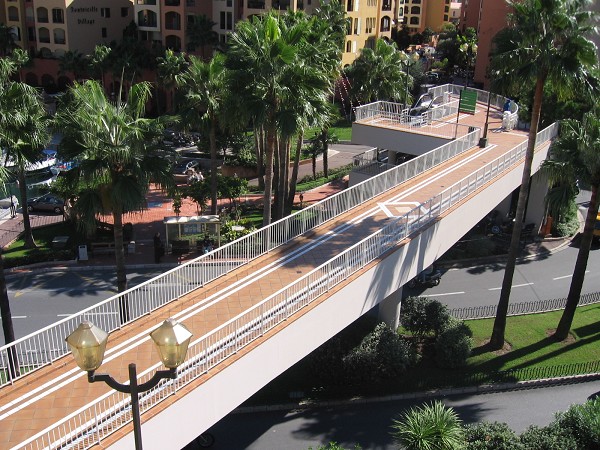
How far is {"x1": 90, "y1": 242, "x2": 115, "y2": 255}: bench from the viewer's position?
99.2 feet

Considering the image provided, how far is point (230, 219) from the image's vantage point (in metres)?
33.1

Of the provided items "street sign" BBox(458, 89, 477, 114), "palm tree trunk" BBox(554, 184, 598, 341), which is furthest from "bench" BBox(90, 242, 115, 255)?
"palm tree trunk" BBox(554, 184, 598, 341)

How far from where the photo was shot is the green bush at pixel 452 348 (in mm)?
22547

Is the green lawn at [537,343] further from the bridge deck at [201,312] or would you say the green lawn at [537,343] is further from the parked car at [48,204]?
the parked car at [48,204]

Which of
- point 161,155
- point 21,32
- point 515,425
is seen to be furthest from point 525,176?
point 21,32

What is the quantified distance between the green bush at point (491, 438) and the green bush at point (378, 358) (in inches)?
166

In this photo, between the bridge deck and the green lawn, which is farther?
the green lawn

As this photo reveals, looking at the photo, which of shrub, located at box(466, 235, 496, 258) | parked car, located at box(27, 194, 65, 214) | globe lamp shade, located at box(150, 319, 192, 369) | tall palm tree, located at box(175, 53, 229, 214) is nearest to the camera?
globe lamp shade, located at box(150, 319, 192, 369)

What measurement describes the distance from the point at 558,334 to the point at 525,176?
6561mm

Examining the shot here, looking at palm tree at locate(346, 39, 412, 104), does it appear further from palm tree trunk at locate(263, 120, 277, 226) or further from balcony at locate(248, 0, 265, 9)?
balcony at locate(248, 0, 265, 9)

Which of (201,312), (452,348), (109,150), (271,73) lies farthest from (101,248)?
(452,348)

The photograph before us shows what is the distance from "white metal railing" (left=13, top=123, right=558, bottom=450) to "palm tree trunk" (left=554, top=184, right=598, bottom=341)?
4.53m

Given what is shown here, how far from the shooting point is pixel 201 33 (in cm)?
6225

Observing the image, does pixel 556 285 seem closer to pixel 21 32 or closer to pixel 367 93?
pixel 367 93
